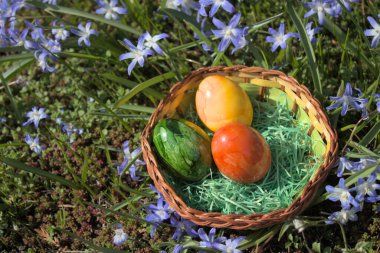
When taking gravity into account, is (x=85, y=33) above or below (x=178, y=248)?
above

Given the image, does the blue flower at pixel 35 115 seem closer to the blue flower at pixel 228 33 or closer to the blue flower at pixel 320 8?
the blue flower at pixel 228 33

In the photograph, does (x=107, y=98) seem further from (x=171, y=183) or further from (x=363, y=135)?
(x=363, y=135)

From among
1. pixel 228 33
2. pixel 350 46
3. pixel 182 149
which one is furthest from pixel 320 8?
pixel 182 149

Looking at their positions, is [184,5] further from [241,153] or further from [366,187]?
[366,187]

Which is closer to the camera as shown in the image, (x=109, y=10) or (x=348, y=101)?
(x=348, y=101)

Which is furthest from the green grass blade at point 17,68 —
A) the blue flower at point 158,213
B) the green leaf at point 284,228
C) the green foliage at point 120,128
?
the green leaf at point 284,228

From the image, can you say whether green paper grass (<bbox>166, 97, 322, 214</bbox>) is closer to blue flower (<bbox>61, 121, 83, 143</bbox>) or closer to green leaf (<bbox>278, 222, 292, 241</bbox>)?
green leaf (<bbox>278, 222, 292, 241</bbox>)

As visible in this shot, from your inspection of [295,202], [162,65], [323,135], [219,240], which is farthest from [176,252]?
[162,65]

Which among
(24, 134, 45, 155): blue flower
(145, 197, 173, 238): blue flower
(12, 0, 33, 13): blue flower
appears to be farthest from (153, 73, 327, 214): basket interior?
(12, 0, 33, 13): blue flower
